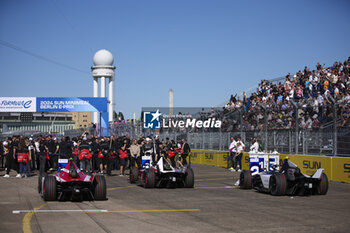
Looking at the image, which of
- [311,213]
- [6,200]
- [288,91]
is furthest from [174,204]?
[288,91]

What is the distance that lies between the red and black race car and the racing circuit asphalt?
26 centimetres

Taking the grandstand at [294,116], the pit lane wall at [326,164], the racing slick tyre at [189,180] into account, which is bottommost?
the racing slick tyre at [189,180]

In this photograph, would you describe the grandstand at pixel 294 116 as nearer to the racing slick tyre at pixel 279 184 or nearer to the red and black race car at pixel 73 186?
the racing slick tyre at pixel 279 184

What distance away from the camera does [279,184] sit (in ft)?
45.9

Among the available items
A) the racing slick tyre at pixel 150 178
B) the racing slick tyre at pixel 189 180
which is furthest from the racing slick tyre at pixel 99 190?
the racing slick tyre at pixel 189 180

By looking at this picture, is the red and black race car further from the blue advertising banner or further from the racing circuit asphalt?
the blue advertising banner

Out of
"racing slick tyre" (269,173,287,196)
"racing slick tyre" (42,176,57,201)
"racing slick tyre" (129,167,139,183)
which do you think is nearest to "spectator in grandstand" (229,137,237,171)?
"racing slick tyre" (129,167,139,183)

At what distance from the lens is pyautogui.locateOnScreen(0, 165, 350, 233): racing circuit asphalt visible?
895 centimetres

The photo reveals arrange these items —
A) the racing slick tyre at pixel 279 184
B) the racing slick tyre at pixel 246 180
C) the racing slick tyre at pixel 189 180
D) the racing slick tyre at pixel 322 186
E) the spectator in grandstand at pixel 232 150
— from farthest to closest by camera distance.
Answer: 1. the spectator in grandstand at pixel 232 150
2. the racing slick tyre at pixel 189 180
3. the racing slick tyre at pixel 246 180
4. the racing slick tyre at pixel 322 186
5. the racing slick tyre at pixel 279 184

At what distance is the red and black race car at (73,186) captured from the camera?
1237 cm

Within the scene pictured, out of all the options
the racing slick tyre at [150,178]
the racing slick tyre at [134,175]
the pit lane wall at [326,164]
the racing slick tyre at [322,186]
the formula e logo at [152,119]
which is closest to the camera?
the racing slick tyre at [322,186]

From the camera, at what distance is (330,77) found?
24.6 meters

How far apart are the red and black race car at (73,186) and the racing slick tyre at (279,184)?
4877 millimetres

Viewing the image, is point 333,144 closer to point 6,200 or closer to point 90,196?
point 90,196
